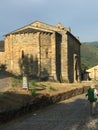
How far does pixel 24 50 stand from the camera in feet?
180

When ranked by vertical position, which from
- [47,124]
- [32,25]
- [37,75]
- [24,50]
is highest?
[32,25]

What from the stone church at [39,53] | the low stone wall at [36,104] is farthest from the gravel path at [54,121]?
the stone church at [39,53]

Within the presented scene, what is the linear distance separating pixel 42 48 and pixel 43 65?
2.76 meters

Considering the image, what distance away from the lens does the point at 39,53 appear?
5328cm

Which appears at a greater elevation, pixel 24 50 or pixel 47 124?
pixel 24 50

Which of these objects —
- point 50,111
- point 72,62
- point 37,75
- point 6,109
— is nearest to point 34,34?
point 37,75

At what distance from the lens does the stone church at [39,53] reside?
5338cm

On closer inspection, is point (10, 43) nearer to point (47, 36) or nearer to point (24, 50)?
point (24, 50)

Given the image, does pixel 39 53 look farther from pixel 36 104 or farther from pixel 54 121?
pixel 54 121

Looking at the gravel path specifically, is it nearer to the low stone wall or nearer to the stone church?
the low stone wall

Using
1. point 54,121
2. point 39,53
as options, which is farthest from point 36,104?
point 39,53

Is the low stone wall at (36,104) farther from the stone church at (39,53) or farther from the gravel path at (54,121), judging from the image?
the stone church at (39,53)

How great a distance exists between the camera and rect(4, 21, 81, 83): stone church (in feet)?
175

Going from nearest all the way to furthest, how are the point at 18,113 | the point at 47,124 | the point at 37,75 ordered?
the point at 47,124 → the point at 18,113 → the point at 37,75
